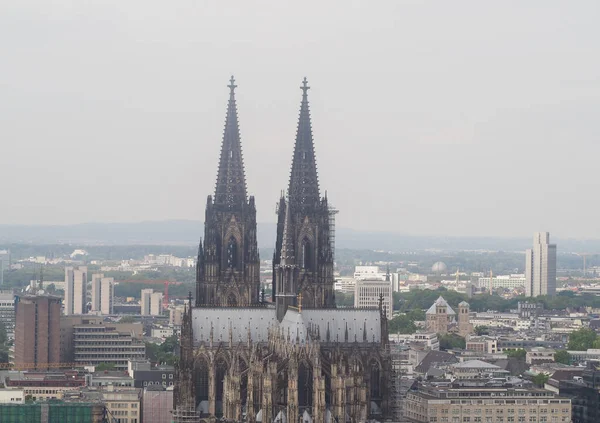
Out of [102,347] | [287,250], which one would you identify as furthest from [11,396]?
[102,347]

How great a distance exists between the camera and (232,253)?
433ft

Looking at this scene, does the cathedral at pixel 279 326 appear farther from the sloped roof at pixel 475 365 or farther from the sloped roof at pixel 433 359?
the sloped roof at pixel 433 359

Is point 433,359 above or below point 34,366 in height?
above

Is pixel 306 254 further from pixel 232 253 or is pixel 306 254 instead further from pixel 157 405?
pixel 157 405

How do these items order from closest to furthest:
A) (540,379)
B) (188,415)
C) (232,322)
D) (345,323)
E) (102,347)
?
1. (188,415)
2. (232,322)
3. (345,323)
4. (540,379)
5. (102,347)

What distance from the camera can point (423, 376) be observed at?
164875 mm

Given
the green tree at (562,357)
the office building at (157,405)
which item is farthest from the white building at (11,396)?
the green tree at (562,357)

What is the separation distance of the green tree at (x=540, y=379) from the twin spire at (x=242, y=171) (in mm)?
32420

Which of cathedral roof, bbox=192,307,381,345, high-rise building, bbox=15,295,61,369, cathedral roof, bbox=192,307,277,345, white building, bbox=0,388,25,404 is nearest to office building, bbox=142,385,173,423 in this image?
white building, bbox=0,388,25,404

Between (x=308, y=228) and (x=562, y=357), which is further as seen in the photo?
(x=562, y=357)

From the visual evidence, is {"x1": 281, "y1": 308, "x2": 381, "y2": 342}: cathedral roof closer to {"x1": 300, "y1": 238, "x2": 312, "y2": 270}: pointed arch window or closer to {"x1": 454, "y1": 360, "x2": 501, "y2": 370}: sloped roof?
{"x1": 300, "y1": 238, "x2": 312, "y2": 270}: pointed arch window

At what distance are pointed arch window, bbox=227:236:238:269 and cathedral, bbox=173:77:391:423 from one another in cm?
7

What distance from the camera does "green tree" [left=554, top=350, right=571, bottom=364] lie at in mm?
190500

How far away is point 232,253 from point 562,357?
68.1 m
